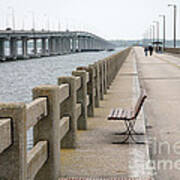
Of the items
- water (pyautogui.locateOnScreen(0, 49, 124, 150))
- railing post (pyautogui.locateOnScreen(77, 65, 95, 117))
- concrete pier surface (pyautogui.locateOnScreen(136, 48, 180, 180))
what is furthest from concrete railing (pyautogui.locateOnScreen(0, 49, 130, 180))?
water (pyautogui.locateOnScreen(0, 49, 124, 150))

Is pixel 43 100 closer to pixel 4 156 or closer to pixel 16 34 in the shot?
pixel 4 156

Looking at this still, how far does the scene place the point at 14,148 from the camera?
182 inches

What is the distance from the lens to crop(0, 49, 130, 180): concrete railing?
15.0 feet

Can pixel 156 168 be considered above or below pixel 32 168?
below

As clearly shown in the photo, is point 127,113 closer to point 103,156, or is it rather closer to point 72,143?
point 72,143

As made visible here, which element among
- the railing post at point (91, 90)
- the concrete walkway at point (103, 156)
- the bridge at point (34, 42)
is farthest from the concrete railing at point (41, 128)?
the bridge at point (34, 42)

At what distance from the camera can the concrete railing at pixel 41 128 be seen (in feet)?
15.0

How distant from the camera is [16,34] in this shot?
129500 mm

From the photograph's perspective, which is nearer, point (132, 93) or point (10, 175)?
point (10, 175)

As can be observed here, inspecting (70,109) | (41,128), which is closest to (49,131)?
(41,128)

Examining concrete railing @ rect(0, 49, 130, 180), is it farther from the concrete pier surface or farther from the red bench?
the concrete pier surface

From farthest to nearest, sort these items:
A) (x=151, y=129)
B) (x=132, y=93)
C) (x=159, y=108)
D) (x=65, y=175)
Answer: (x=132, y=93), (x=159, y=108), (x=151, y=129), (x=65, y=175)

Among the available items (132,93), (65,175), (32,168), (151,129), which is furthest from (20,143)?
(132,93)

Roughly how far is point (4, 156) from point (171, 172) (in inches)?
132
